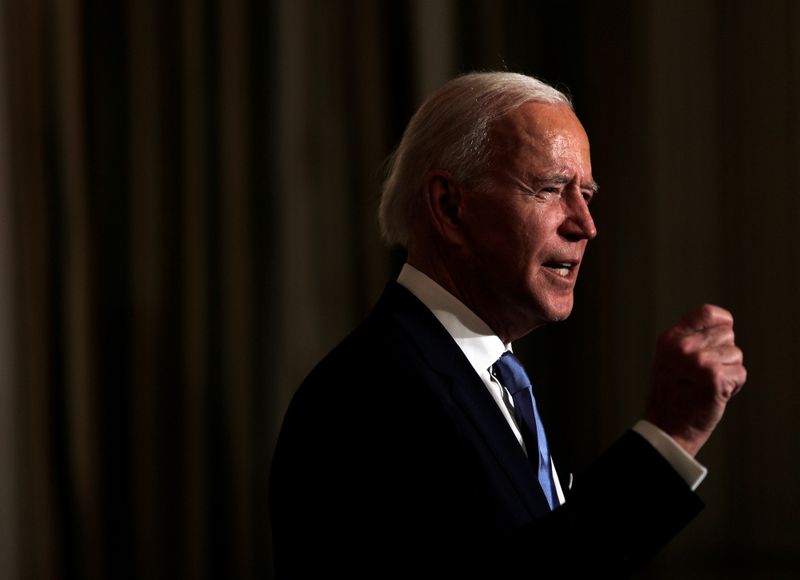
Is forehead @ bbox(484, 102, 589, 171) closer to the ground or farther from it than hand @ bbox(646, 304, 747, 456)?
farther from it

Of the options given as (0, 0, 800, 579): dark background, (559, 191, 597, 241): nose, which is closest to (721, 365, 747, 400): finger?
(559, 191, 597, 241): nose

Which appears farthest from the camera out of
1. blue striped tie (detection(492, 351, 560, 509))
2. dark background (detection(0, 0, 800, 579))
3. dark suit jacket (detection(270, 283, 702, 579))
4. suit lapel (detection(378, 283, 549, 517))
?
dark background (detection(0, 0, 800, 579))

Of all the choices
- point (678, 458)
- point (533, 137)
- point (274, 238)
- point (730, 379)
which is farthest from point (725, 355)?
point (274, 238)

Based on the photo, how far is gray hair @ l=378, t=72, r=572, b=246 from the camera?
1.37m

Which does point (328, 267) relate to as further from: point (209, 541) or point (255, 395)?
point (209, 541)

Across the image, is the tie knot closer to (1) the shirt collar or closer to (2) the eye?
(1) the shirt collar

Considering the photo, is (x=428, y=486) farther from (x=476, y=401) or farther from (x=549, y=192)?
(x=549, y=192)

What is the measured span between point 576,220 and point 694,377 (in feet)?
1.32

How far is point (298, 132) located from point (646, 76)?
1.02 m

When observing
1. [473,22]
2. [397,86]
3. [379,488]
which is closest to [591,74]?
[473,22]

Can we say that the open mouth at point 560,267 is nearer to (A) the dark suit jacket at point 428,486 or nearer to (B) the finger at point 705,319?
(A) the dark suit jacket at point 428,486

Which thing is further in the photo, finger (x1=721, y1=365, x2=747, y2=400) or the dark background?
the dark background

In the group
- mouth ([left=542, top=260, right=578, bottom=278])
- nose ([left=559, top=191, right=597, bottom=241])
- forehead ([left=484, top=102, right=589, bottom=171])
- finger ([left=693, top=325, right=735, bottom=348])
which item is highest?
forehead ([left=484, top=102, right=589, bottom=171])

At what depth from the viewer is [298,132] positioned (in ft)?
8.64
